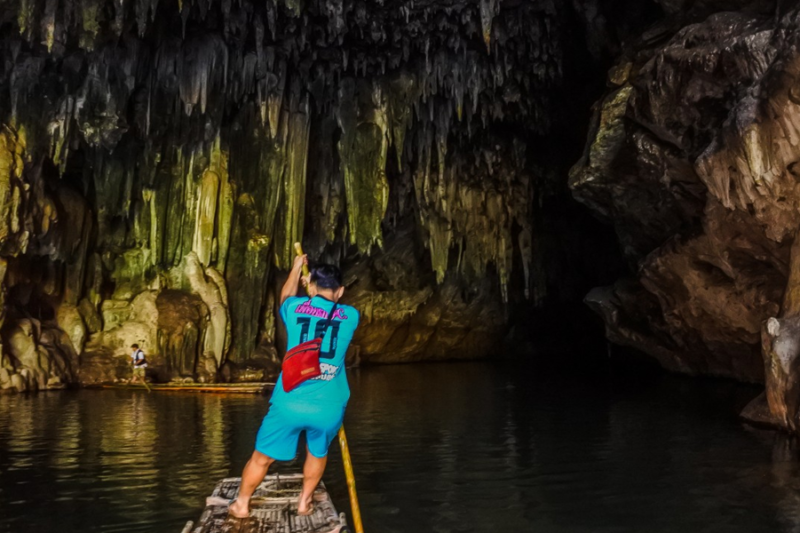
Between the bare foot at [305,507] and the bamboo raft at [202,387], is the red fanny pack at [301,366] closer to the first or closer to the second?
the bare foot at [305,507]

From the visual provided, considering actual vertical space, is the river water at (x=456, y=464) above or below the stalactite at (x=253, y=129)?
below

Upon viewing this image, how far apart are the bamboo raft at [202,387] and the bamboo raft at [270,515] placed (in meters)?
9.09

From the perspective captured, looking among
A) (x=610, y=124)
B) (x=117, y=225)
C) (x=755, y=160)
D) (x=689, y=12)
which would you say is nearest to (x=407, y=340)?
(x=117, y=225)

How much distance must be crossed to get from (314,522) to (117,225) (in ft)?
45.5

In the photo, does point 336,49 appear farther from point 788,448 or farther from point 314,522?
point 314,522

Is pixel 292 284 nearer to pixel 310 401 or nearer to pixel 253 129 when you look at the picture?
pixel 310 401

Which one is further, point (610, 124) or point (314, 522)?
point (610, 124)

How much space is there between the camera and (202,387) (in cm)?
1466

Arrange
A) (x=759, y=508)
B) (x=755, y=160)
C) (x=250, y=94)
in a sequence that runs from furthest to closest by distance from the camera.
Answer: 1. (x=250, y=94)
2. (x=755, y=160)
3. (x=759, y=508)

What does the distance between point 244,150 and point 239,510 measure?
12861 mm

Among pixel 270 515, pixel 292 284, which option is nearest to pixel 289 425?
pixel 270 515

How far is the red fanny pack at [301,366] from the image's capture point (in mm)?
4164

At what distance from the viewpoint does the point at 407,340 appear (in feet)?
78.4

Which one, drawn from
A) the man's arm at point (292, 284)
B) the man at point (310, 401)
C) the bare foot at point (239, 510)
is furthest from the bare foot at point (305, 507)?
the man's arm at point (292, 284)
